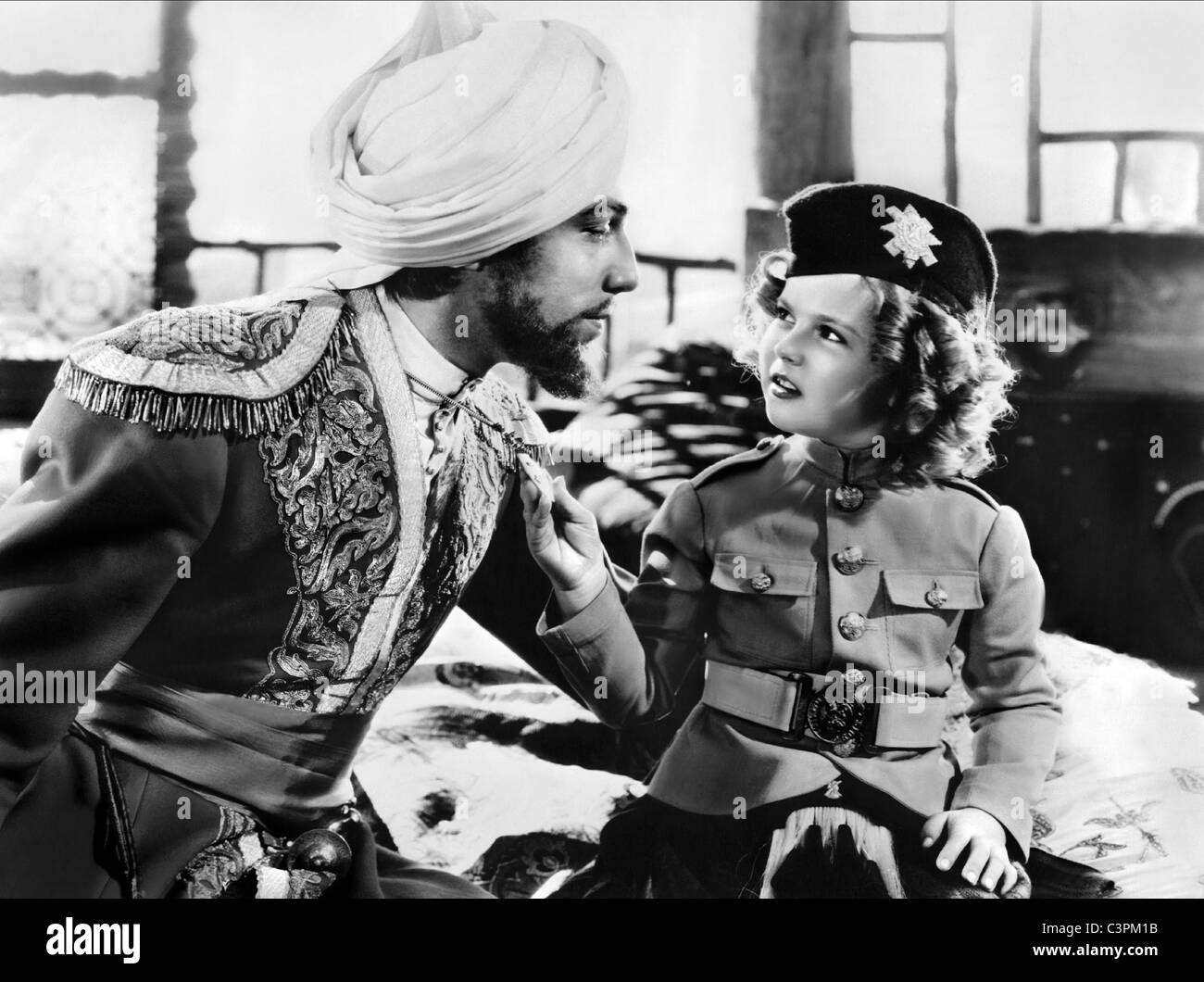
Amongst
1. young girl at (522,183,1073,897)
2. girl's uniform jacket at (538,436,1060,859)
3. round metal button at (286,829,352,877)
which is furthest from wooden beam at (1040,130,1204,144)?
round metal button at (286,829,352,877)

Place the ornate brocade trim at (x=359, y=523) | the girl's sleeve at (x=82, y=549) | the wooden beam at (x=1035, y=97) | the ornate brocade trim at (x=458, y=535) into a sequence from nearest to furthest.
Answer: the girl's sleeve at (x=82, y=549) < the ornate brocade trim at (x=359, y=523) < the ornate brocade trim at (x=458, y=535) < the wooden beam at (x=1035, y=97)

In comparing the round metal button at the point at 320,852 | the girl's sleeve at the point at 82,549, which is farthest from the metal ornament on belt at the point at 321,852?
the girl's sleeve at the point at 82,549

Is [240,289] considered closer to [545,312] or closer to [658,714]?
[545,312]

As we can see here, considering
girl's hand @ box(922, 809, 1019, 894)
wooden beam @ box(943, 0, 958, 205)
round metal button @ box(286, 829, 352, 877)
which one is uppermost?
wooden beam @ box(943, 0, 958, 205)

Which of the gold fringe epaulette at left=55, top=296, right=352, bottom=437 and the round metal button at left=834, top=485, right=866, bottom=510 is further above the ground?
the gold fringe epaulette at left=55, top=296, right=352, bottom=437

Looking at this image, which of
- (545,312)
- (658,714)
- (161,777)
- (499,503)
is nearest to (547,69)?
(545,312)

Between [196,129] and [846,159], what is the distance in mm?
1465

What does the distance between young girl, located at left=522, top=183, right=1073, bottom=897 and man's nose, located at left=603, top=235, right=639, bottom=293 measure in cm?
29

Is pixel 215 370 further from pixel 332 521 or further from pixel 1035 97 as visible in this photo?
pixel 1035 97

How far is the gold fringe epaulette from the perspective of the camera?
2395 millimetres

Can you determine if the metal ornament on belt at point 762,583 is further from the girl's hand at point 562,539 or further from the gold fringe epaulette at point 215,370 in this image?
the gold fringe epaulette at point 215,370

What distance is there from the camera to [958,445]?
106 inches

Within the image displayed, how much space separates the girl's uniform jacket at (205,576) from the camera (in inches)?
93.8

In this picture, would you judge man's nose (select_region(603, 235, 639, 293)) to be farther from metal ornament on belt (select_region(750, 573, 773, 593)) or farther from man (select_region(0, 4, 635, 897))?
metal ornament on belt (select_region(750, 573, 773, 593))
